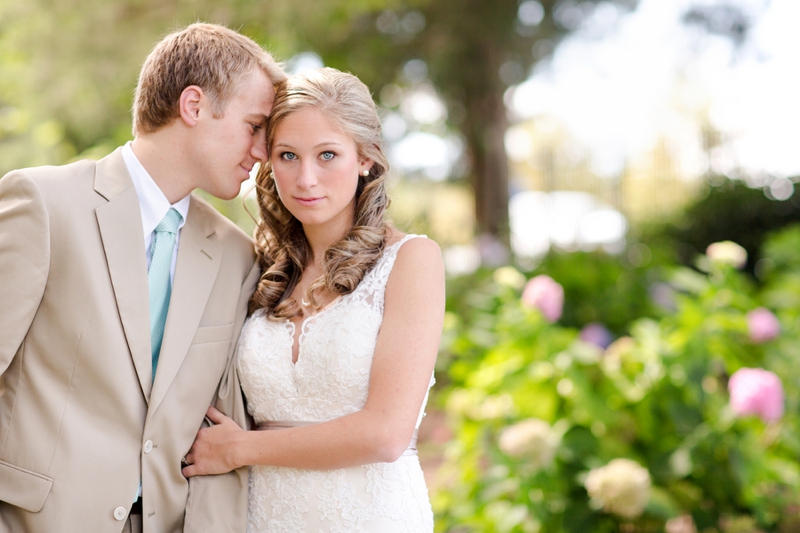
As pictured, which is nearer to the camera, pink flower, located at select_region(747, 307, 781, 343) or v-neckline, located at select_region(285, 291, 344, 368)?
v-neckline, located at select_region(285, 291, 344, 368)

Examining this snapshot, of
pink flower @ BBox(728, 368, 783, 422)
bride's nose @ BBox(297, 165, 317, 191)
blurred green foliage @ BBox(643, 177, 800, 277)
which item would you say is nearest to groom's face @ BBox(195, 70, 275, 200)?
bride's nose @ BBox(297, 165, 317, 191)

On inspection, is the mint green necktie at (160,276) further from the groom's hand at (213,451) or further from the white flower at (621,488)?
the white flower at (621,488)

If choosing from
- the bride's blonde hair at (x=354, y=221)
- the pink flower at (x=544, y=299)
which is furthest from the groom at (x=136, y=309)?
the pink flower at (x=544, y=299)

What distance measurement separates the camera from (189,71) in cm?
222

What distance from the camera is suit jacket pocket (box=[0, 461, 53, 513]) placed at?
188 centimetres

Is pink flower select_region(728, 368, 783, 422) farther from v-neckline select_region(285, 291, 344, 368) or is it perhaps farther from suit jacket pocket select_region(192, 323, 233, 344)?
suit jacket pocket select_region(192, 323, 233, 344)

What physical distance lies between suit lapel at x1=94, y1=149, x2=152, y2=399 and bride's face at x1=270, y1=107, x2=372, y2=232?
445 millimetres

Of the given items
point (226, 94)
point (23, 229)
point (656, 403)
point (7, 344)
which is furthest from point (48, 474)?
point (656, 403)

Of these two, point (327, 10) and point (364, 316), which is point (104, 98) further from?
point (364, 316)

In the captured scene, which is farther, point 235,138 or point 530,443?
point 530,443

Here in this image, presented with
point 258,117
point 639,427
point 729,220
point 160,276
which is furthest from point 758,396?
point 729,220

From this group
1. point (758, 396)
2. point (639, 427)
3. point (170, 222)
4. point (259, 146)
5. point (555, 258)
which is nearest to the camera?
point (170, 222)

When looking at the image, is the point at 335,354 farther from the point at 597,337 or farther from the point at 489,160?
the point at 489,160

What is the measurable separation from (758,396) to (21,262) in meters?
2.88
